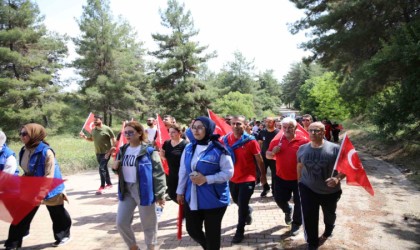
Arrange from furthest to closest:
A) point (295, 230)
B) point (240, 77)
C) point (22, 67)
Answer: point (240, 77)
point (22, 67)
point (295, 230)

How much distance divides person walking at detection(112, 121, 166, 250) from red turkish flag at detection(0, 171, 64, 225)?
864mm

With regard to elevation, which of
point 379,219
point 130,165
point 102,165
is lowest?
point 379,219

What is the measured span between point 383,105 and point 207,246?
36.8 feet

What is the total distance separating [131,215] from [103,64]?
33.1 m

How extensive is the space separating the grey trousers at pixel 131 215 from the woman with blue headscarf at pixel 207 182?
2.34ft

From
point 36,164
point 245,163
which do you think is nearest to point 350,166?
point 245,163

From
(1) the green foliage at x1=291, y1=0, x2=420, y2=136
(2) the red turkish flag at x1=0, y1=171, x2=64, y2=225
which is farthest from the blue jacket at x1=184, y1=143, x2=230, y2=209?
(1) the green foliage at x1=291, y1=0, x2=420, y2=136

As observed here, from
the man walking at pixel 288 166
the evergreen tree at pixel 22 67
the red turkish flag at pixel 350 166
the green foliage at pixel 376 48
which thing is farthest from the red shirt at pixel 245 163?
the evergreen tree at pixel 22 67

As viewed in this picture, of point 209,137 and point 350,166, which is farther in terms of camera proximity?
point 350,166

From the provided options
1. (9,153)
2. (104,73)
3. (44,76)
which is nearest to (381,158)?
(9,153)

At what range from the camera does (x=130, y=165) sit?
3.93 metres

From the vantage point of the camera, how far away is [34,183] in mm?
3297

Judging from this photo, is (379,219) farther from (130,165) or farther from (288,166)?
(130,165)

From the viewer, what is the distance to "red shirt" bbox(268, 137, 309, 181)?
504cm
